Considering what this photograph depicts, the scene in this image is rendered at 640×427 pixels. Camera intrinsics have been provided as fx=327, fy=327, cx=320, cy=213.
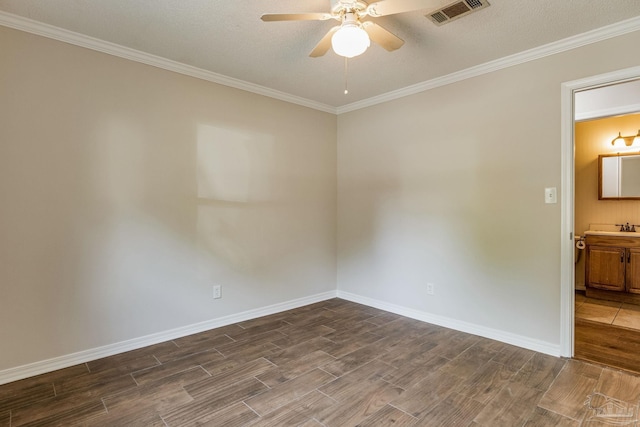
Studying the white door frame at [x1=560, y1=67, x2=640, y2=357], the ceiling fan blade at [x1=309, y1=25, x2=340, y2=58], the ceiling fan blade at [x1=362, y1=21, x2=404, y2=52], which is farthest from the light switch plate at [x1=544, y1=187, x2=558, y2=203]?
the ceiling fan blade at [x1=309, y1=25, x2=340, y2=58]

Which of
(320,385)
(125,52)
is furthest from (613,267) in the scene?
(125,52)

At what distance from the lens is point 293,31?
2387 millimetres

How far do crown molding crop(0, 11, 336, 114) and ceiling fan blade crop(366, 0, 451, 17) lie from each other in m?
1.89

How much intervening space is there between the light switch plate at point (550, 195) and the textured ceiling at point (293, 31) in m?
1.15

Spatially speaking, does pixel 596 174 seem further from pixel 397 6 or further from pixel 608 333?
pixel 397 6

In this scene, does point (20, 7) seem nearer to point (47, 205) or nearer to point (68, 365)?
→ point (47, 205)

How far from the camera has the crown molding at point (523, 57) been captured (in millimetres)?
2316

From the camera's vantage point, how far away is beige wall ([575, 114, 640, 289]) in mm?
4465

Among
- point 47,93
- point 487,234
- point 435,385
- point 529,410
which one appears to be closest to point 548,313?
point 487,234

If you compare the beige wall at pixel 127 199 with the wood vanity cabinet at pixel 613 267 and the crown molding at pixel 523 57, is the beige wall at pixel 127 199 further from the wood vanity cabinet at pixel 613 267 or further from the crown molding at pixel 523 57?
the wood vanity cabinet at pixel 613 267

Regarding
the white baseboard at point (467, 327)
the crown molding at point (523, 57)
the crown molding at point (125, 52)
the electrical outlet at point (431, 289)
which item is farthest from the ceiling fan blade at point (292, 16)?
the white baseboard at point (467, 327)

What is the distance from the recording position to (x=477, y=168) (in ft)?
10.1

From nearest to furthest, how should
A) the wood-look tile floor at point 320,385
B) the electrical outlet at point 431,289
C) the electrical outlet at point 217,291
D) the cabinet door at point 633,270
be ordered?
the wood-look tile floor at point 320,385 → the electrical outlet at point 217,291 → the electrical outlet at point 431,289 → the cabinet door at point 633,270

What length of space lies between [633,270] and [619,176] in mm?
1282
